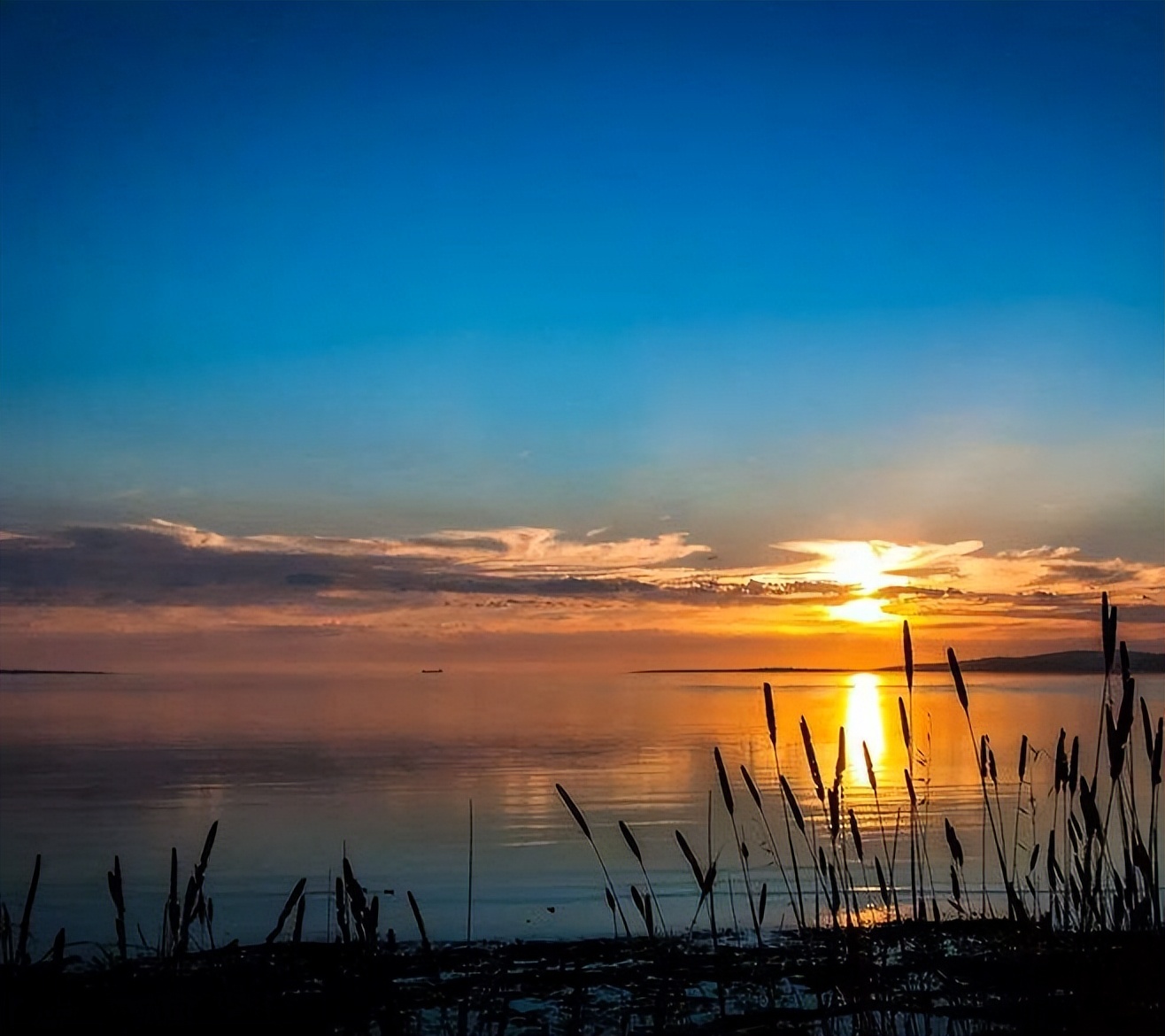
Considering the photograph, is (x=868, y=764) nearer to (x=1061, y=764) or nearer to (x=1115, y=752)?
(x=1061, y=764)

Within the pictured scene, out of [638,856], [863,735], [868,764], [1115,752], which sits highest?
[1115,752]

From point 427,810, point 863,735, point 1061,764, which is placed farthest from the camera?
point 863,735

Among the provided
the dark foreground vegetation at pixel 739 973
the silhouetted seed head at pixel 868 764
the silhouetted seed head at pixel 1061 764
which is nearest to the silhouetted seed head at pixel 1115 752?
the dark foreground vegetation at pixel 739 973

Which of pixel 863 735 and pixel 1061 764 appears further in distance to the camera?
pixel 863 735

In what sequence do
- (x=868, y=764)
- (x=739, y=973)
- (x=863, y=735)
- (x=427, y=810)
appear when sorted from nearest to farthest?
(x=868, y=764), (x=739, y=973), (x=427, y=810), (x=863, y=735)

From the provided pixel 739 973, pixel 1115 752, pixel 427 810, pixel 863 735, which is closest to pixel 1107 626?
pixel 1115 752

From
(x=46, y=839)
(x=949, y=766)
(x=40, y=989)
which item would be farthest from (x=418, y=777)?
(x=40, y=989)

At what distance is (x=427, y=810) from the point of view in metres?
19.0

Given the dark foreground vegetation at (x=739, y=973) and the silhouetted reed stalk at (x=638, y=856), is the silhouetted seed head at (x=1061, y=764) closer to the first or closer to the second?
the dark foreground vegetation at (x=739, y=973)

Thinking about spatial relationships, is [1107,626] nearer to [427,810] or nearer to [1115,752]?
[1115,752]

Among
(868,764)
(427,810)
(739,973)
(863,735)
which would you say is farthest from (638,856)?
(863,735)

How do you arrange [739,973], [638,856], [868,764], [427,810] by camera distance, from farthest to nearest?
1. [427,810]
2. [739,973]
3. [868,764]
4. [638,856]

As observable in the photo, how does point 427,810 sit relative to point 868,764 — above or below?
below

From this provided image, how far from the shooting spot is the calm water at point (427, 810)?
1201 cm
